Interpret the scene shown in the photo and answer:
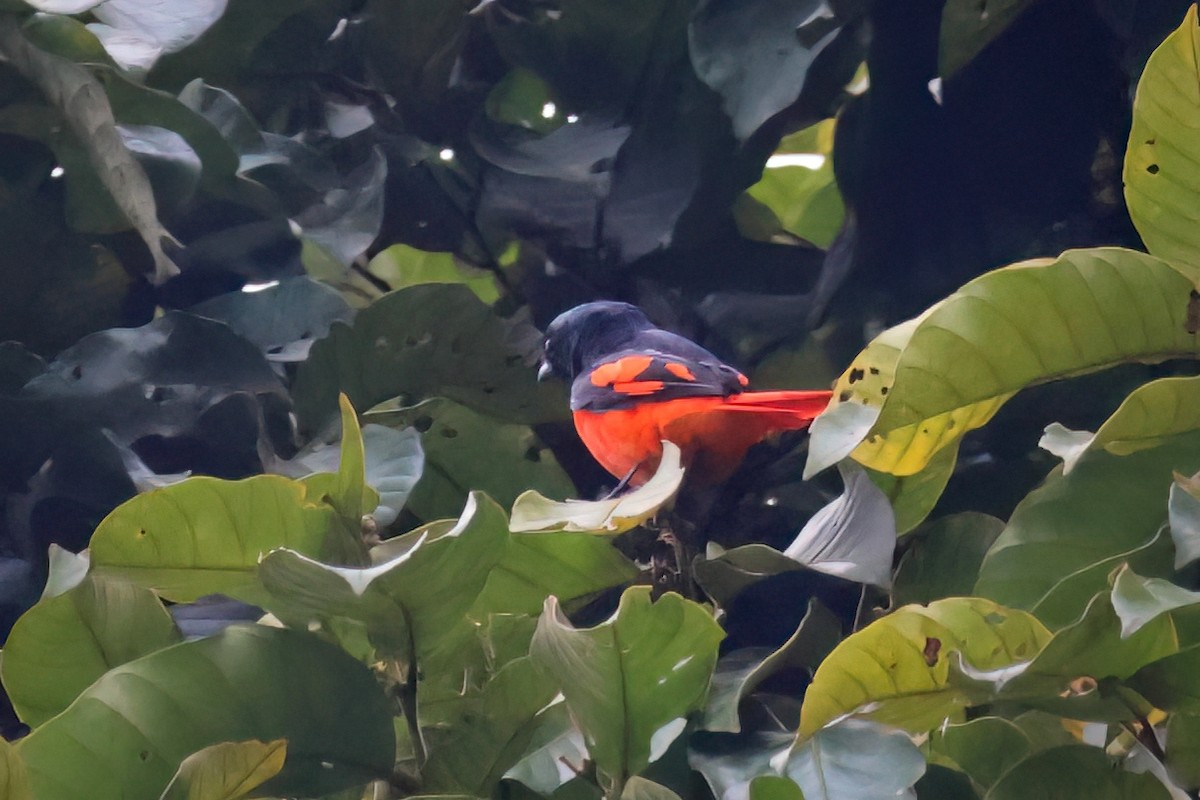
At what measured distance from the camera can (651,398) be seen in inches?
72.2

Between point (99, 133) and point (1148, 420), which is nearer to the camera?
point (1148, 420)

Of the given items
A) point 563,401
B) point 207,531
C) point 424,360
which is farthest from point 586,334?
point 207,531

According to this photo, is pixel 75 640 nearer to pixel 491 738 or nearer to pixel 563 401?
pixel 491 738

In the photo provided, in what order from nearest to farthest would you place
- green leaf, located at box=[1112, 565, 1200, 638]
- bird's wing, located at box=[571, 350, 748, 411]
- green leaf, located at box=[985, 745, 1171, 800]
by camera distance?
green leaf, located at box=[1112, 565, 1200, 638] < green leaf, located at box=[985, 745, 1171, 800] < bird's wing, located at box=[571, 350, 748, 411]

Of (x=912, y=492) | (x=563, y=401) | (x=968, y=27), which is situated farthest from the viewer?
(x=563, y=401)

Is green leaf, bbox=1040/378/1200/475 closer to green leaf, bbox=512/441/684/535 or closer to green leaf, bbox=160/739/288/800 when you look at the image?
green leaf, bbox=512/441/684/535

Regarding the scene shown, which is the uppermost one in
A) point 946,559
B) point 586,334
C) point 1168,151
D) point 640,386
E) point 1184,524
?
point 1168,151

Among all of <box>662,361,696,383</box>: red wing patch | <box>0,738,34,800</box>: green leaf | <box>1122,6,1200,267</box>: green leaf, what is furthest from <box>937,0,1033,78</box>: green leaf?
<box>0,738,34,800</box>: green leaf

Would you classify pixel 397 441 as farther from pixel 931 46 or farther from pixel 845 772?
pixel 931 46

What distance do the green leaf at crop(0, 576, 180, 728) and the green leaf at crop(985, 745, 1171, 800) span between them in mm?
550

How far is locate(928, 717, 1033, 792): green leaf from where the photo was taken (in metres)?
0.75

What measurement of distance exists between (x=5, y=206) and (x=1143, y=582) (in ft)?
3.26

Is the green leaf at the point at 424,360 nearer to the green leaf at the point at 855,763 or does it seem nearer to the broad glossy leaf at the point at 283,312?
the broad glossy leaf at the point at 283,312

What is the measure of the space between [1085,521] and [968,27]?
0.51 metres
